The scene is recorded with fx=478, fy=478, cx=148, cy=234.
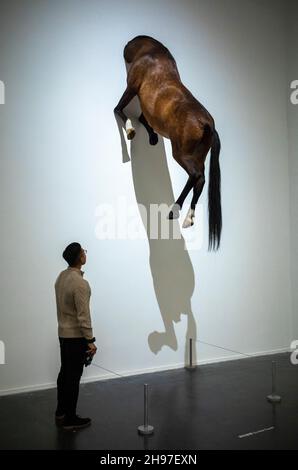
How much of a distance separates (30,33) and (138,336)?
8.21 ft

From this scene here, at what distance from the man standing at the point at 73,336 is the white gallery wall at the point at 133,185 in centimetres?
79

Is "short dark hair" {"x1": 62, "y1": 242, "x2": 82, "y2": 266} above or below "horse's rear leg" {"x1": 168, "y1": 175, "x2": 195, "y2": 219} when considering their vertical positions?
below

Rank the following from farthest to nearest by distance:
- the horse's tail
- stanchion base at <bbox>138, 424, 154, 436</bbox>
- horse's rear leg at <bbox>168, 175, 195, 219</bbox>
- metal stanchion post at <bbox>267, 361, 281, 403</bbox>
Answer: the horse's tail < metal stanchion post at <bbox>267, 361, 281, 403</bbox> < horse's rear leg at <bbox>168, 175, 195, 219</bbox> < stanchion base at <bbox>138, 424, 154, 436</bbox>

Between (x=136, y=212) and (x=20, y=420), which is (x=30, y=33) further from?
(x=20, y=420)

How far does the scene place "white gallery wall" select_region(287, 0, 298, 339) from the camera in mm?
4832

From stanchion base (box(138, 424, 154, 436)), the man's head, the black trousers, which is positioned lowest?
stanchion base (box(138, 424, 154, 436))

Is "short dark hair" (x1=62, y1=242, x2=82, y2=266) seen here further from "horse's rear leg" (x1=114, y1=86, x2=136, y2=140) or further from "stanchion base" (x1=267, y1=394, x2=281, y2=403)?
"stanchion base" (x1=267, y1=394, x2=281, y2=403)

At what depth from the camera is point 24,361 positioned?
11.4 ft

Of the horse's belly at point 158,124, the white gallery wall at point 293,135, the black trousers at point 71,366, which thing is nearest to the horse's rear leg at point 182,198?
the horse's belly at point 158,124

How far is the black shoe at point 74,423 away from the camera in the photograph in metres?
2.76

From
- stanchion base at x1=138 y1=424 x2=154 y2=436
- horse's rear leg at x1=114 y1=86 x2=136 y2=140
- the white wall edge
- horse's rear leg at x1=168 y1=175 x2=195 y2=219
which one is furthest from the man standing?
horse's rear leg at x1=114 y1=86 x2=136 y2=140

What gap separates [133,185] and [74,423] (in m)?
1.95

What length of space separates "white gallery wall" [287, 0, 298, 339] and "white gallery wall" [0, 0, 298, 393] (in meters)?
0.04

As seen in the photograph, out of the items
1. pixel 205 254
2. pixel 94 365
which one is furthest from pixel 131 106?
pixel 94 365
